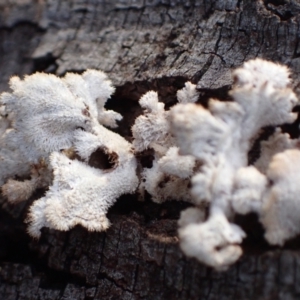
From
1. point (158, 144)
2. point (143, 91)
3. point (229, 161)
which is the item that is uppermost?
point (143, 91)

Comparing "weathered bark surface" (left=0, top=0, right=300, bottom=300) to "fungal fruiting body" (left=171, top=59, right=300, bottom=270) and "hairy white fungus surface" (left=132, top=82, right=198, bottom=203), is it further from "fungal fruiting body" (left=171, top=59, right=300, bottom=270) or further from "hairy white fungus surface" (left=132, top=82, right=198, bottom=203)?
"fungal fruiting body" (left=171, top=59, right=300, bottom=270)

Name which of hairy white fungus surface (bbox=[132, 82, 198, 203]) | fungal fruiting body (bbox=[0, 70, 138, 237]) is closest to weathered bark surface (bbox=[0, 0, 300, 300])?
hairy white fungus surface (bbox=[132, 82, 198, 203])

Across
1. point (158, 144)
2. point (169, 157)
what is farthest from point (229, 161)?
point (158, 144)

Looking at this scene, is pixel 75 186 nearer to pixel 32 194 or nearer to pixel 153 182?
pixel 153 182

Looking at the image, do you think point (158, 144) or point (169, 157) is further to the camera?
point (158, 144)

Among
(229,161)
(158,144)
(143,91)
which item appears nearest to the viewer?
(229,161)

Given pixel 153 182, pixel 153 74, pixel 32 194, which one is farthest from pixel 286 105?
pixel 32 194

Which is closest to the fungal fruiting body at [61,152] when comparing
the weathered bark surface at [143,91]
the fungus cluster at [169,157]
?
the fungus cluster at [169,157]

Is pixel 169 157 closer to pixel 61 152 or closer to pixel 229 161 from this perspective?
pixel 229 161
